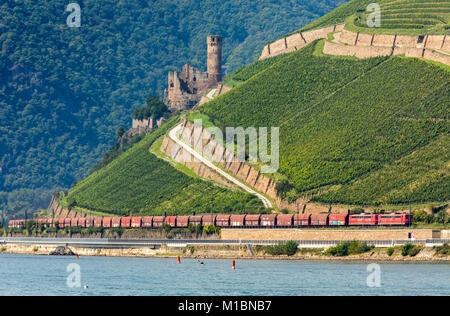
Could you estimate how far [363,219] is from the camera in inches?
4483

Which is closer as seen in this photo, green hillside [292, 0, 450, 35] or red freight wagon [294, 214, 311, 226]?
red freight wagon [294, 214, 311, 226]

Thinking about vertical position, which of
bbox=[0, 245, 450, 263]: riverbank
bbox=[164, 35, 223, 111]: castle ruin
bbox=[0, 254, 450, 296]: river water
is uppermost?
bbox=[164, 35, 223, 111]: castle ruin

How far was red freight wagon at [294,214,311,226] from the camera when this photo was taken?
117938 millimetres

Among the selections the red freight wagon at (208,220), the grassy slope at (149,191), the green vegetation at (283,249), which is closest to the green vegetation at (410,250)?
the green vegetation at (283,249)

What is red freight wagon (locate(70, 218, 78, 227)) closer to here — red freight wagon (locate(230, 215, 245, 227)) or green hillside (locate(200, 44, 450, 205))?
green hillside (locate(200, 44, 450, 205))

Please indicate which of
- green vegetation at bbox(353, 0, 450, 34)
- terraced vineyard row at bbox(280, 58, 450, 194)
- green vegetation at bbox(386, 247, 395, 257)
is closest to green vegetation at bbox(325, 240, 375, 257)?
green vegetation at bbox(386, 247, 395, 257)

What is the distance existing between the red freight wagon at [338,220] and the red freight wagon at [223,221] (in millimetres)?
13622

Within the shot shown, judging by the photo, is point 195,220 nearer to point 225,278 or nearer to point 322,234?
point 322,234

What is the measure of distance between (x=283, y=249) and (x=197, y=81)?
90.1 meters

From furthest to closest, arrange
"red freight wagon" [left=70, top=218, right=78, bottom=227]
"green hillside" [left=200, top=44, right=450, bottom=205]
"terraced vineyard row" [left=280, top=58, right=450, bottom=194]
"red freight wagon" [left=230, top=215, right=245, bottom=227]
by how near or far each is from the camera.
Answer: "red freight wagon" [left=70, top=218, right=78, bottom=227], "terraced vineyard row" [left=280, top=58, right=450, bottom=194], "green hillside" [left=200, top=44, right=450, bottom=205], "red freight wagon" [left=230, top=215, right=245, bottom=227]

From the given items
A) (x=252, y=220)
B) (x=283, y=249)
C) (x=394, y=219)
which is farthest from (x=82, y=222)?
(x=394, y=219)

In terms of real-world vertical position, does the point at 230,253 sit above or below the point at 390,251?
below

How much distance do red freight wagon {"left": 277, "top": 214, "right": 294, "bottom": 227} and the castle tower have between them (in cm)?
7861
